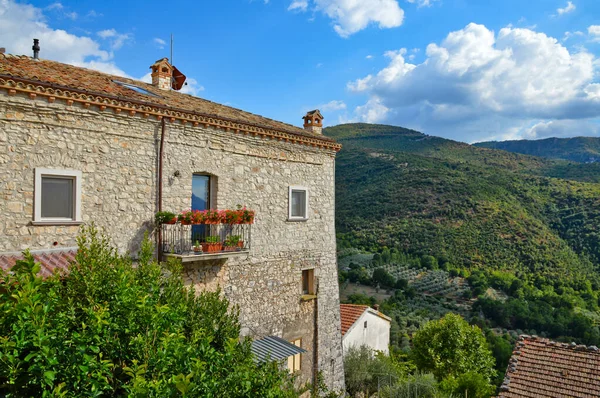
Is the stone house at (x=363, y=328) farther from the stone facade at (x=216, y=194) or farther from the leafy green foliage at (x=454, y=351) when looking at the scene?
the stone facade at (x=216, y=194)

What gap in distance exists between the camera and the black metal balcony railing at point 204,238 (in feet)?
32.2

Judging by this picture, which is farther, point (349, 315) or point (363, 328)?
point (363, 328)

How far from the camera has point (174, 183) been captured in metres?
10.0

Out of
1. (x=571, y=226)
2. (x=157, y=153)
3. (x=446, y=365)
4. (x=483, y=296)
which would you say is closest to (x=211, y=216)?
(x=157, y=153)

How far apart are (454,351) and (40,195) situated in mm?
19840

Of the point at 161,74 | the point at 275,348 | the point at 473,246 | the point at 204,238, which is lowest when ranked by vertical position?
the point at 275,348

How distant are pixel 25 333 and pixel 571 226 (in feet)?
169

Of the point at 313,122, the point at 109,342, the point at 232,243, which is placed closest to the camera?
the point at 109,342

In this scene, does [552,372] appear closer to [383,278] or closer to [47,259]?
[47,259]

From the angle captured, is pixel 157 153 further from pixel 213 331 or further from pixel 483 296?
pixel 483 296

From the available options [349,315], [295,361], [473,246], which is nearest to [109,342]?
[295,361]

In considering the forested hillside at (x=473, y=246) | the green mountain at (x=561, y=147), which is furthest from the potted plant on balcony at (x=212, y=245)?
the green mountain at (x=561, y=147)

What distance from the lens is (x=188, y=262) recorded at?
33.0 feet

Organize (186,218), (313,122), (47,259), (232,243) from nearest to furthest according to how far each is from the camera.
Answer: (47,259)
(186,218)
(232,243)
(313,122)
